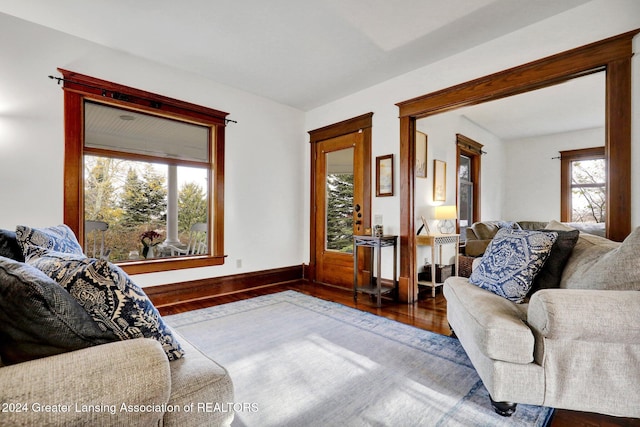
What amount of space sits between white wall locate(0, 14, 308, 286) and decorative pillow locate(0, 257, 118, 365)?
8.53 ft

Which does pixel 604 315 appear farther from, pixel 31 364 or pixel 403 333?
pixel 31 364

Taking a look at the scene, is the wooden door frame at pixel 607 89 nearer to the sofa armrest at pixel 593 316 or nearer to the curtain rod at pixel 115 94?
the sofa armrest at pixel 593 316

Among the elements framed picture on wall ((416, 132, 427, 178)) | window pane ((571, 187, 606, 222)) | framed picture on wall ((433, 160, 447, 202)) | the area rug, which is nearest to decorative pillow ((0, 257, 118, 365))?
the area rug

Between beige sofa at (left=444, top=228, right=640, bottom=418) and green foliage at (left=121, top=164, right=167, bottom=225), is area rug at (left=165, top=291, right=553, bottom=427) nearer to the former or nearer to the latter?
beige sofa at (left=444, top=228, right=640, bottom=418)

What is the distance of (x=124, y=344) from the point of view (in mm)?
858

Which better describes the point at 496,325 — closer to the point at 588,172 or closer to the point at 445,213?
the point at 445,213

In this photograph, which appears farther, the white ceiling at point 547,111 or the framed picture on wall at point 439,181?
the framed picture on wall at point 439,181

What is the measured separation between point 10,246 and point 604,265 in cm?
289

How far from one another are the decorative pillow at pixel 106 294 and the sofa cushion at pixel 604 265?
6.97ft

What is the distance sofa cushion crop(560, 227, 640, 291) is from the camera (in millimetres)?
1450

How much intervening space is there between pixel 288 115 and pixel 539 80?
3290 mm

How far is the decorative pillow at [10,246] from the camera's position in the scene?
1.23m

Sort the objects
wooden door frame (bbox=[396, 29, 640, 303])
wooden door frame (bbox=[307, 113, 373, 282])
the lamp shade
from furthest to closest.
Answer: the lamp shade
wooden door frame (bbox=[307, 113, 373, 282])
wooden door frame (bbox=[396, 29, 640, 303])

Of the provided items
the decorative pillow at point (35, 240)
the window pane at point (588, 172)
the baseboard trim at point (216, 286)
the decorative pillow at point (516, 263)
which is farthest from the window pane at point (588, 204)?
the decorative pillow at point (35, 240)
